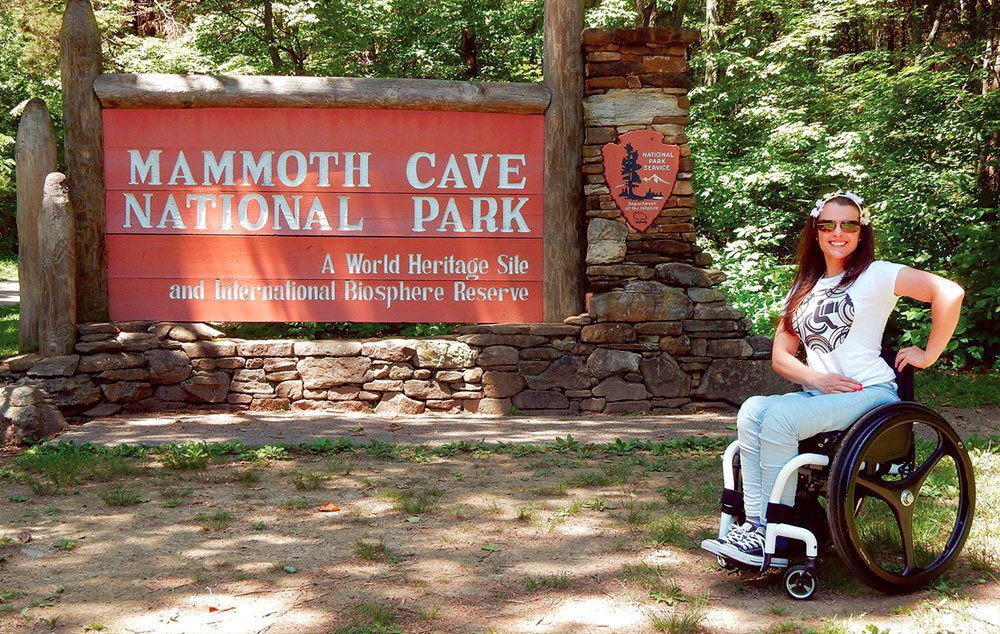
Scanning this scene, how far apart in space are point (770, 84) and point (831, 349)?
10.0 metres

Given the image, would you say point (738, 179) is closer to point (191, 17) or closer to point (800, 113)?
point (800, 113)

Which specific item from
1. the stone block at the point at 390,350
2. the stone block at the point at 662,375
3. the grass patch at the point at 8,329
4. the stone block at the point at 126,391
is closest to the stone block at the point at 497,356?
the stone block at the point at 390,350

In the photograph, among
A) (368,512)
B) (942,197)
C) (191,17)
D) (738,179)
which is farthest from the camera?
→ (191,17)

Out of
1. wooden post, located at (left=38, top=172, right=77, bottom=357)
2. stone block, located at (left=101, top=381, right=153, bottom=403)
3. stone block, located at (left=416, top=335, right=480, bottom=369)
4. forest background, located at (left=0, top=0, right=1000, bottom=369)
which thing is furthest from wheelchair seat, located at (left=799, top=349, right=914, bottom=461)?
forest background, located at (left=0, top=0, right=1000, bottom=369)

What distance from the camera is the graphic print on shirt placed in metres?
3.09

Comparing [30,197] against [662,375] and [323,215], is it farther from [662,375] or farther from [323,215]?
[662,375]

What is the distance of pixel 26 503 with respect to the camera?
4.22 metres

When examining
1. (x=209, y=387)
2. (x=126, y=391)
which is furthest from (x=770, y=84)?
(x=126, y=391)

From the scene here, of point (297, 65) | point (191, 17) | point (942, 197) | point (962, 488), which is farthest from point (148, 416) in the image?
point (191, 17)

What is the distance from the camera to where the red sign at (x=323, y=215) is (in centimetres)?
679

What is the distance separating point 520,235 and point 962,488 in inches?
170

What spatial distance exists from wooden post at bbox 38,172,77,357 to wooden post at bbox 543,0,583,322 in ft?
11.9

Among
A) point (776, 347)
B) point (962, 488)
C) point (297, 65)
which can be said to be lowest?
point (962, 488)

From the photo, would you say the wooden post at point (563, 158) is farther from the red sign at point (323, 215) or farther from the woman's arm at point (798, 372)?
the woman's arm at point (798, 372)
